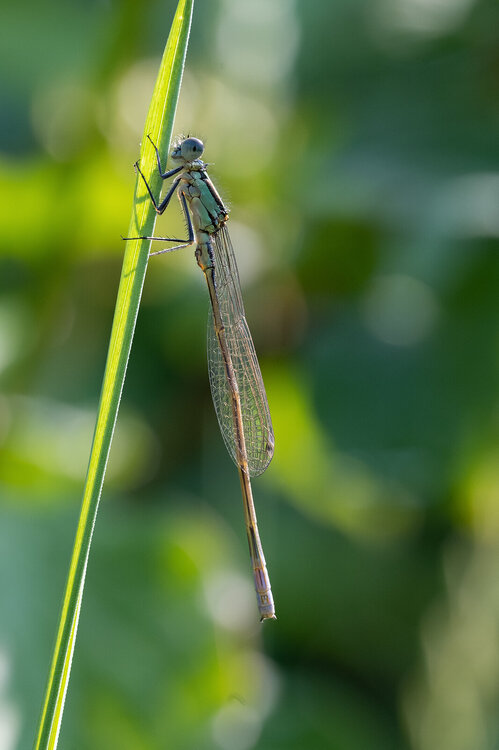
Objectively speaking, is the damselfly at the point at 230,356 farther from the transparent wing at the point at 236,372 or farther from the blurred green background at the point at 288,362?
the blurred green background at the point at 288,362

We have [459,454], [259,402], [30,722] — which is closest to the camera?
[30,722]

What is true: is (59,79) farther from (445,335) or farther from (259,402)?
(445,335)

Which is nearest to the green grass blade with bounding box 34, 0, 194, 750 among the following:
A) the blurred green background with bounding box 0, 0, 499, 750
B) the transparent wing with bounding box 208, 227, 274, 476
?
the transparent wing with bounding box 208, 227, 274, 476

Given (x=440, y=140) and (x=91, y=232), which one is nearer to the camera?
(x=91, y=232)

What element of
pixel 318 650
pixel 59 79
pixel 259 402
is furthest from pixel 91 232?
pixel 318 650

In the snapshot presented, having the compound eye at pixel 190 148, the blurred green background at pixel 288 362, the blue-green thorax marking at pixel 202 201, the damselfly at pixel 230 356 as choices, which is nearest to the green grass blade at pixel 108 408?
the compound eye at pixel 190 148

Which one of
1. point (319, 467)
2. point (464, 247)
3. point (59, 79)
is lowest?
point (319, 467)

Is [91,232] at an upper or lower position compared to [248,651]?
upper

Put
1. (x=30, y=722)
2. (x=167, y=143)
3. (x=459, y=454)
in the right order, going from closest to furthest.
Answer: (x=167, y=143)
(x=30, y=722)
(x=459, y=454)

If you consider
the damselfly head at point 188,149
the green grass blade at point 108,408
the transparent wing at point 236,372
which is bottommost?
the green grass blade at point 108,408
